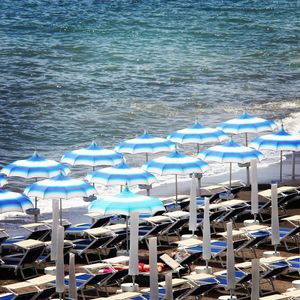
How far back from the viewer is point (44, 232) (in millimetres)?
22703

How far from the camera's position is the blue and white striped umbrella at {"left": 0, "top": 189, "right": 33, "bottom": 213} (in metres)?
22.1

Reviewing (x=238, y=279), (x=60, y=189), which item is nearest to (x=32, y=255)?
(x=60, y=189)

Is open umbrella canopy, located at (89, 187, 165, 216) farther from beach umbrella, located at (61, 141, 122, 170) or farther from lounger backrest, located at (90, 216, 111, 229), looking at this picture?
beach umbrella, located at (61, 141, 122, 170)

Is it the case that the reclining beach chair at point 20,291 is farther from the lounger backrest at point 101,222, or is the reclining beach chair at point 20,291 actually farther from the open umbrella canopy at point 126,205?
the lounger backrest at point 101,222

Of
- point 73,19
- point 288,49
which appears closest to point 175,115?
point 288,49

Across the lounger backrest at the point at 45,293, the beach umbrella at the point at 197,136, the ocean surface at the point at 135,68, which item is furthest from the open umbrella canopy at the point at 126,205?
the ocean surface at the point at 135,68

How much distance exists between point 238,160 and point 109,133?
55.2 feet

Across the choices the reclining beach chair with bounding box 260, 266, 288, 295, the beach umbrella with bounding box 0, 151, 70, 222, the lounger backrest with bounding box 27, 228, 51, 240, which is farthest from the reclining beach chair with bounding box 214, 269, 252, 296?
the beach umbrella with bounding box 0, 151, 70, 222

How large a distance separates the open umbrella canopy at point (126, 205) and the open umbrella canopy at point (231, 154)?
4869mm

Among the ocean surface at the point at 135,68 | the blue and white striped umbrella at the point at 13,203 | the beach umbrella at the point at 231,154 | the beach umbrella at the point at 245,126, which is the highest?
the beach umbrella at the point at 245,126

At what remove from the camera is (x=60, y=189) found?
76.6 feet

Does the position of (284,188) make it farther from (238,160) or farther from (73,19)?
(73,19)

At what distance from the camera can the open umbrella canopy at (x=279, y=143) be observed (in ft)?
88.7

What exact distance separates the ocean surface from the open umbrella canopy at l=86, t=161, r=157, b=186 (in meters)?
8.62
